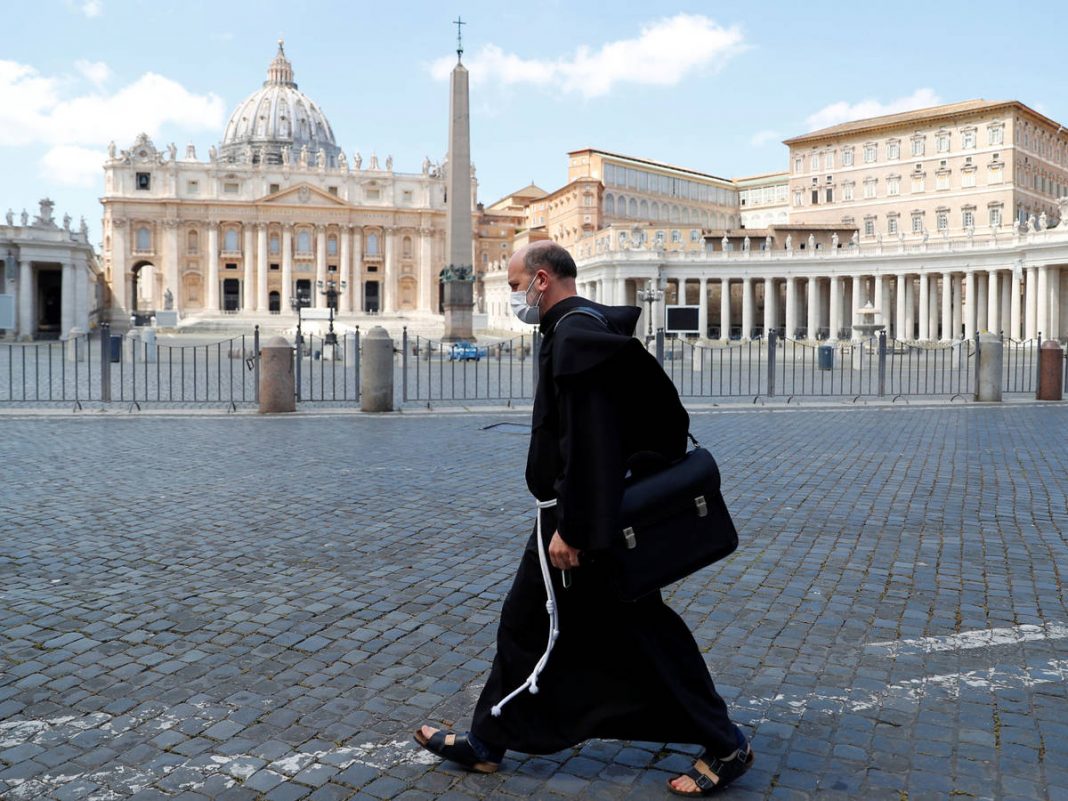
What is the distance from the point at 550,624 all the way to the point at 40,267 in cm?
6464

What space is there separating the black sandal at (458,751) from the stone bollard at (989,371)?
1564 cm

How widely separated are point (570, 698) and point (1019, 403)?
15.9 metres

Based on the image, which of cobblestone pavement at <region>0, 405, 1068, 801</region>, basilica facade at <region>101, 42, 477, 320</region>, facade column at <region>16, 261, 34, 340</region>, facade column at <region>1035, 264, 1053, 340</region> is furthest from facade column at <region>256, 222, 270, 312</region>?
cobblestone pavement at <region>0, 405, 1068, 801</region>

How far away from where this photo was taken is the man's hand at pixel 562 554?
2895 mm

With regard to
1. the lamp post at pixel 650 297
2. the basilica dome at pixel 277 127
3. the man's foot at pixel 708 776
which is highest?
the basilica dome at pixel 277 127

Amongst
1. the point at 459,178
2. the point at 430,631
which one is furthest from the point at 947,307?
the point at 430,631

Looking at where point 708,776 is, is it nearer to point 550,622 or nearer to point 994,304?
point 550,622

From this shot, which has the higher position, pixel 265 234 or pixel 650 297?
pixel 265 234

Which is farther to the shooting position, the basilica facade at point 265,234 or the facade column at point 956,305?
the basilica facade at point 265,234

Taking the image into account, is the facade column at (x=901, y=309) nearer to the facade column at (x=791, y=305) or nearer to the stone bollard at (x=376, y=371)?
the facade column at (x=791, y=305)

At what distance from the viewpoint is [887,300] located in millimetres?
60625

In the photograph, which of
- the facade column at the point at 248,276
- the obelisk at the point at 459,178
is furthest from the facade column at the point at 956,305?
the facade column at the point at 248,276

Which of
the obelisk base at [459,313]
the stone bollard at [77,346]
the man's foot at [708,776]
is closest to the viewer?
the man's foot at [708,776]

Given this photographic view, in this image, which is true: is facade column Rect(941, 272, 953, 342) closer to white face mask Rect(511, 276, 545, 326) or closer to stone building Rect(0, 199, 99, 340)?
stone building Rect(0, 199, 99, 340)
